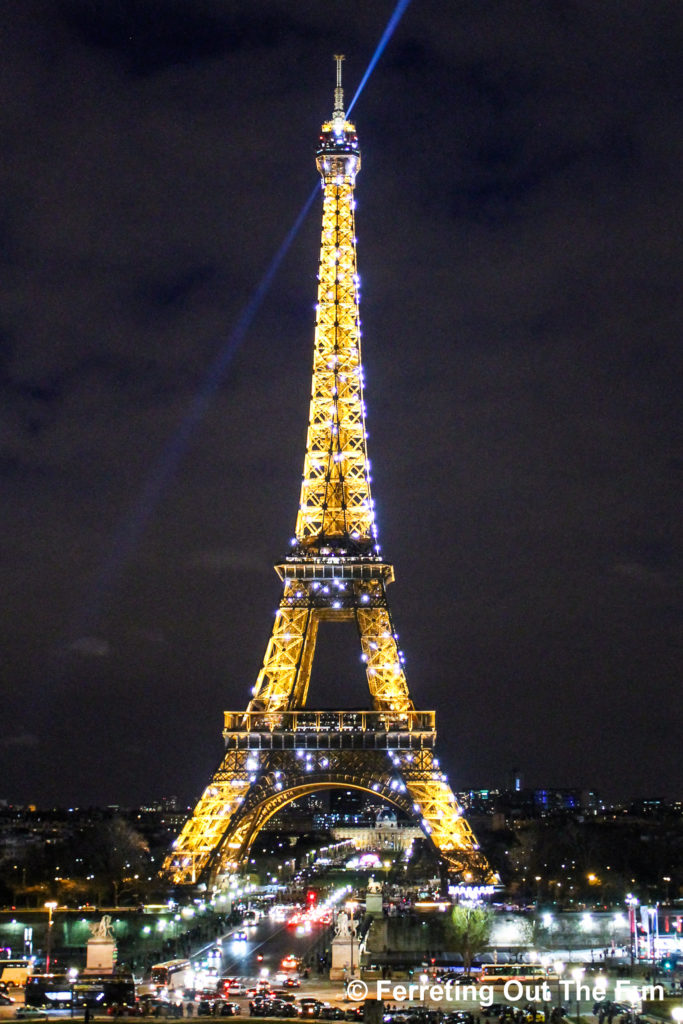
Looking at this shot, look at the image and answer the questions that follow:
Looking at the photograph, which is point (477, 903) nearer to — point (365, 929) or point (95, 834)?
point (365, 929)

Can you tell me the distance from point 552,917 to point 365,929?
975 centimetres

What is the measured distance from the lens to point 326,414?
8756 centimetres

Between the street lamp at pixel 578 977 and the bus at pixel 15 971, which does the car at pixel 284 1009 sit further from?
the bus at pixel 15 971

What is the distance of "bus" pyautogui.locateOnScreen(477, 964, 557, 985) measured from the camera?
5138 cm

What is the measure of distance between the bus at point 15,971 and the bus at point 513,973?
1858cm

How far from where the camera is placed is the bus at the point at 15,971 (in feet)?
180

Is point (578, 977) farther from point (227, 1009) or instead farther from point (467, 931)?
point (227, 1009)

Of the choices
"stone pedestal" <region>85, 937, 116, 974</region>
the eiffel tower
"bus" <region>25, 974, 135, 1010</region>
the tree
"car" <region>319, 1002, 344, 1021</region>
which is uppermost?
the eiffel tower

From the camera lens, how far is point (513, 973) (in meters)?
54.1

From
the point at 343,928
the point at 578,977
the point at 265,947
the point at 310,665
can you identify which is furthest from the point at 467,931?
the point at 310,665

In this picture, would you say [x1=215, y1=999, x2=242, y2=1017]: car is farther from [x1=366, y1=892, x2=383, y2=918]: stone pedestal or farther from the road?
[x1=366, y1=892, x2=383, y2=918]: stone pedestal

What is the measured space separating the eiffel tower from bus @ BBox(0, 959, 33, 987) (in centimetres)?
1802

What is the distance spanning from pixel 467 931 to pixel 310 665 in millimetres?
30660

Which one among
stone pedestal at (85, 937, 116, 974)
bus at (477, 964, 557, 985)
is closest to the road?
stone pedestal at (85, 937, 116, 974)
